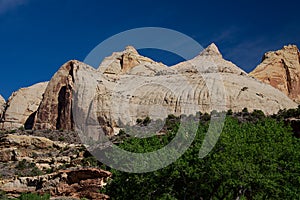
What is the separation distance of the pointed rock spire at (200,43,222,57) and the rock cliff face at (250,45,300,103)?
29.5ft

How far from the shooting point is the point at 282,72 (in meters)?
117

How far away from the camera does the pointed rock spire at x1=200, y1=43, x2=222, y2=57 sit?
11638 cm

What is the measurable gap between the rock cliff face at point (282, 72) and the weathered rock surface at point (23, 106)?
45611 mm

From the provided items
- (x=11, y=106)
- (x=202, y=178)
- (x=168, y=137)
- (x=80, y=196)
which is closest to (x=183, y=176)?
(x=202, y=178)

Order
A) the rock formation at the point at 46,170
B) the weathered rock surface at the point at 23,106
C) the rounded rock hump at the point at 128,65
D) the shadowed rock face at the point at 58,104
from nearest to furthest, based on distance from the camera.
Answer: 1. the rock formation at the point at 46,170
2. the shadowed rock face at the point at 58,104
3. the weathered rock surface at the point at 23,106
4. the rounded rock hump at the point at 128,65

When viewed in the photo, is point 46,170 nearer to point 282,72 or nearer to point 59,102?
point 59,102

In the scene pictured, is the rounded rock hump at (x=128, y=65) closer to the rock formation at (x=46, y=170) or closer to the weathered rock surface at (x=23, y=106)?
the weathered rock surface at (x=23, y=106)

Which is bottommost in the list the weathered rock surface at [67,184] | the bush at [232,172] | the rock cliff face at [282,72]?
the weathered rock surface at [67,184]

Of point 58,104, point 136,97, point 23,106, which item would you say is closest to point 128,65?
point 23,106

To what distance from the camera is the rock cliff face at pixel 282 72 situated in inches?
4518

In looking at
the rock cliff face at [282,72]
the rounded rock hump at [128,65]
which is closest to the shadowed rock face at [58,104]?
the rounded rock hump at [128,65]

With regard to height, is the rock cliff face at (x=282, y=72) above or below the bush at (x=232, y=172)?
above

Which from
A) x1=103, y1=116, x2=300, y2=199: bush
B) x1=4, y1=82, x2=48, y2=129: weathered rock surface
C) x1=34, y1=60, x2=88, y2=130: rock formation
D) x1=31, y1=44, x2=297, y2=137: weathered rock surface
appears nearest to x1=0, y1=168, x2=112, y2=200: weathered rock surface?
x1=103, y1=116, x2=300, y2=199: bush

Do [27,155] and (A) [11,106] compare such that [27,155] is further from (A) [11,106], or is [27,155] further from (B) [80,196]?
(A) [11,106]
